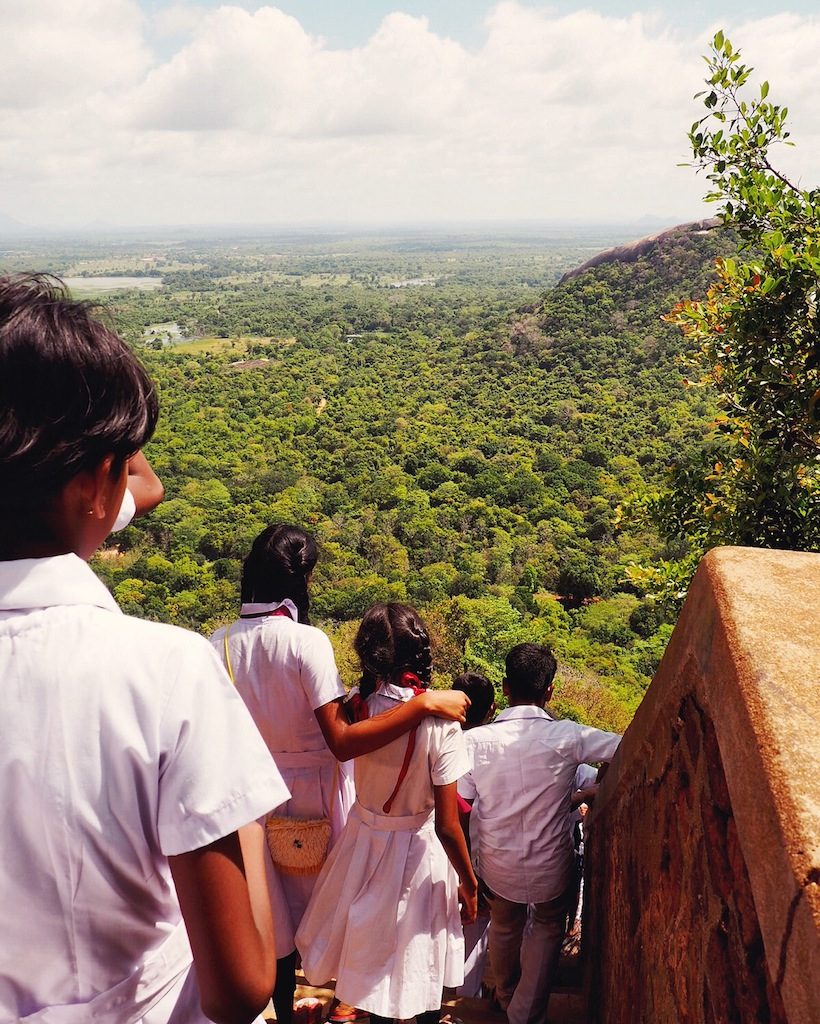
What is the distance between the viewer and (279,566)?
1784 millimetres

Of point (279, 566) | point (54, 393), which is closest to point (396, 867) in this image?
point (279, 566)

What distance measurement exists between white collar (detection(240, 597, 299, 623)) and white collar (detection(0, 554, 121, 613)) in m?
1.10

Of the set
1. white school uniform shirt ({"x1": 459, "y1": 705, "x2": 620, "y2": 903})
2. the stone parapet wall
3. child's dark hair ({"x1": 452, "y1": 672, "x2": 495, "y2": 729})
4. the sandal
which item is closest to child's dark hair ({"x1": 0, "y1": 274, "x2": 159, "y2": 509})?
the stone parapet wall

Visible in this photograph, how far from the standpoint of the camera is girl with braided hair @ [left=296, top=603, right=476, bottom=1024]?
5.55 feet

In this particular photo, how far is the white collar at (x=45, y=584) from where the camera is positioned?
67 cm

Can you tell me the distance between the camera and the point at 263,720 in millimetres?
1767

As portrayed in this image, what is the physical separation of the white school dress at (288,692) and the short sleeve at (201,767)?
40.9 inches

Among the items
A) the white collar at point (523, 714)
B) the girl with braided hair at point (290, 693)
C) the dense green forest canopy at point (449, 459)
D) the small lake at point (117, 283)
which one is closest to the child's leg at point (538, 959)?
the white collar at point (523, 714)

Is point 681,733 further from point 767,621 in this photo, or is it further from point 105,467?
point 105,467

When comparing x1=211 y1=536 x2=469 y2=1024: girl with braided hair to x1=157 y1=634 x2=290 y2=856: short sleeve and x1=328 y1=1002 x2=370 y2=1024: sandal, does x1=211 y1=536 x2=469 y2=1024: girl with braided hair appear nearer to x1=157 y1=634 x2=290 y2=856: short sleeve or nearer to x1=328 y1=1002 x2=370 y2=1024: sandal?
x1=328 y1=1002 x2=370 y2=1024: sandal

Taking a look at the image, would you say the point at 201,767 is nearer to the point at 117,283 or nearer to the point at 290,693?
the point at 290,693

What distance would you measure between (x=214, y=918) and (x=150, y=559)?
24777 millimetres

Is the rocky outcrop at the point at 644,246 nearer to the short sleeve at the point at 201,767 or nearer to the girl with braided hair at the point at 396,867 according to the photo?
the girl with braided hair at the point at 396,867

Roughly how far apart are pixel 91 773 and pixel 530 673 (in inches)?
61.6
